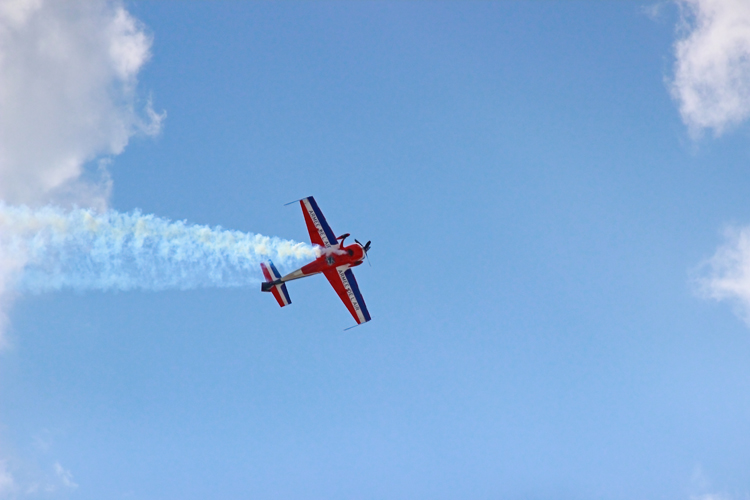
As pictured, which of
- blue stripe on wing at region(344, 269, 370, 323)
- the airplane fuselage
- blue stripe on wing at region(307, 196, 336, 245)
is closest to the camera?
the airplane fuselage

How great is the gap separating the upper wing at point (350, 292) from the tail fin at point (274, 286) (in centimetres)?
472

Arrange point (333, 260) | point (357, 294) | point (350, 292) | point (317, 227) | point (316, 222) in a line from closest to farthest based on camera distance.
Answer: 1. point (333, 260)
2. point (317, 227)
3. point (316, 222)
4. point (350, 292)
5. point (357, 294)

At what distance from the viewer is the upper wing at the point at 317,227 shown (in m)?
54.3

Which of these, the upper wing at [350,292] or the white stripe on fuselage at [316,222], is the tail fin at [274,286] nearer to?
the upper wing at [350,292]

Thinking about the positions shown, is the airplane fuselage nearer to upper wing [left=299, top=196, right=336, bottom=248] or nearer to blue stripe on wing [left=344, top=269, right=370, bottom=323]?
upper wing [left=299, top=196, right=336, bottom=248]

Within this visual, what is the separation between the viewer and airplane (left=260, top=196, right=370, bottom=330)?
53.7m

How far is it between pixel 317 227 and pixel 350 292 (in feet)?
24.1

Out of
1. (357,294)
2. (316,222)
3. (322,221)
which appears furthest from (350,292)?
(316,222)

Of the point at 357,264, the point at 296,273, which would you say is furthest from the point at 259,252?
the point at 357,264

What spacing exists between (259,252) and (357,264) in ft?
31.3

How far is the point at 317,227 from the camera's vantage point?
179ft

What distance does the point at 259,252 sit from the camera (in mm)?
53000

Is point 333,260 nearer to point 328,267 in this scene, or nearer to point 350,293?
point 328,267

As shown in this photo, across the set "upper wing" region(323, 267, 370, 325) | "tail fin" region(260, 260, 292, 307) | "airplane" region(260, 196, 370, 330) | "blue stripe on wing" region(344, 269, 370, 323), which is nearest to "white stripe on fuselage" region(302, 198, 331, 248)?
"airplane" region(260, 196, 370, 330)
